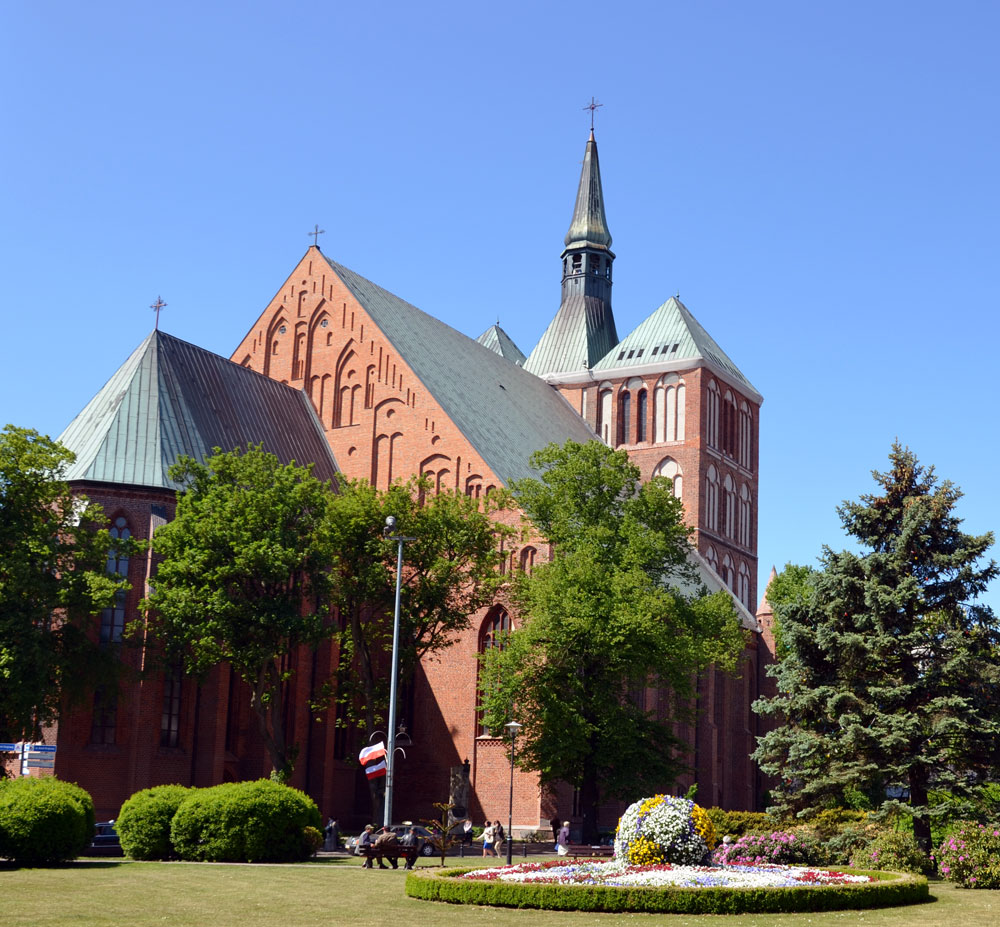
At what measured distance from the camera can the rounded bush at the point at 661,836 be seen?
2431 centimetres

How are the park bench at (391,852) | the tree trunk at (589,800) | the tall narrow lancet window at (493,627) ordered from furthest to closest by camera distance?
1. the tall narrow lancet window at (493,627)
2. the tree trunk at (589,800)
3. the park bench at (391,852)

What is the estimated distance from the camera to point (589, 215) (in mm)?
70938

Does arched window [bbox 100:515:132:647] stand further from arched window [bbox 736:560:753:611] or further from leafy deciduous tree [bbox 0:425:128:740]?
arched window [bbox 736:560:753:611]

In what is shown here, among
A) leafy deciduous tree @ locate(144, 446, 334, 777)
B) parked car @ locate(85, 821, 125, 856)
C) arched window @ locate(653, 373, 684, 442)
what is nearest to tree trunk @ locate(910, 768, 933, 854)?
leafy deciduous tree @ locate(144, 446, 334, 777)

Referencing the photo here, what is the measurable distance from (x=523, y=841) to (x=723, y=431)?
102 ft

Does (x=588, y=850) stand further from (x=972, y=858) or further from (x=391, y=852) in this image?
(x=972, y=858)

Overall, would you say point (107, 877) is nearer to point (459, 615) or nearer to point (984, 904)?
point (984, 904)

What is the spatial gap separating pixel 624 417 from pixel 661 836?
1687 inches

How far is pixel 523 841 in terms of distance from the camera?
41625 millimetres

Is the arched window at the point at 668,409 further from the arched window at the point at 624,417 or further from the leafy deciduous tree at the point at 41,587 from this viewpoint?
the leafy deciduous tree at the point at 41,587

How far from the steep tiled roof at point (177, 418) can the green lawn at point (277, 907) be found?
1826 cm

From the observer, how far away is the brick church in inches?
1544

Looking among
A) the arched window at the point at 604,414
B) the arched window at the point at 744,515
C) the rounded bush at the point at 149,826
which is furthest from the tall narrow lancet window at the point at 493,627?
the arched window at the point at 744,515

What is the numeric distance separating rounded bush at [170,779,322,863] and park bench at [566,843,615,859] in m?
10.8
